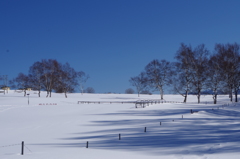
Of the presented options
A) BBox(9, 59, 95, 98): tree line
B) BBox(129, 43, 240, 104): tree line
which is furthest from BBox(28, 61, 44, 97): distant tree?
BBox(129, 43, 240, 104): tree line

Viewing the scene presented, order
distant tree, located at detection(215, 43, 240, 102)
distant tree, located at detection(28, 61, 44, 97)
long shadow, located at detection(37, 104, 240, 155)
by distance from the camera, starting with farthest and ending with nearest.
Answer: distant tree, located at detection(28, 61, 44, 97) < distant tree, located at detection(215, 43, 240, 102) < long shadow, located at detection(37, 104, 240, 155)

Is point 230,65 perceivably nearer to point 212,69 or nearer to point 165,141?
point 212,69

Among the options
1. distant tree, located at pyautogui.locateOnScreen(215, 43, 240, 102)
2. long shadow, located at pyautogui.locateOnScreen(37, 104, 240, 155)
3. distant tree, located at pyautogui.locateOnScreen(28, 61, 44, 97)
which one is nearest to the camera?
long shadow, located at pyautogui.locateOnScreen(37, 104, 240, 155)

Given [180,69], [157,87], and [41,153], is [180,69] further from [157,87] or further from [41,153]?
[41,153]

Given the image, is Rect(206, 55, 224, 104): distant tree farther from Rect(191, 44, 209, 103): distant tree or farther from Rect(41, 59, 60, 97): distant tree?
Rect(41, 59, 60, 97): distant tree

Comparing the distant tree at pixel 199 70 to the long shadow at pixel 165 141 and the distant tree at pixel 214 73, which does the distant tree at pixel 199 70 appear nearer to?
the distant tree at pixel 214 73

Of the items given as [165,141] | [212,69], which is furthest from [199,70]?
[165,141]

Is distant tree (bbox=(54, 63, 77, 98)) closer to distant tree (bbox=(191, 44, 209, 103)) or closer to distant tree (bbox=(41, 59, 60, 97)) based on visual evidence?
distant tree (bbox=(41, 59, 60, 97))

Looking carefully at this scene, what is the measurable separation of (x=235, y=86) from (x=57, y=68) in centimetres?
4715

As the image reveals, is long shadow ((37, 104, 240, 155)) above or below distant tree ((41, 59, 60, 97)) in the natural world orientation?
below

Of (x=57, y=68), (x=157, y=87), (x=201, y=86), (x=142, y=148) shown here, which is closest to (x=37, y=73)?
(x=57, y=68)

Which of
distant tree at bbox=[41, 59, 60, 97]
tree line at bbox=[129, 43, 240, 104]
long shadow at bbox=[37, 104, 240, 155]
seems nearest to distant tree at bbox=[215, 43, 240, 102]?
tree line at bbox=[129, 43, 240, 104]

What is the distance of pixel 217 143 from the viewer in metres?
13.0

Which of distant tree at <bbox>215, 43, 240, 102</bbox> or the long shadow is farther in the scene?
distant tree at <bbox>215, 43, 240, 102</bbox>
